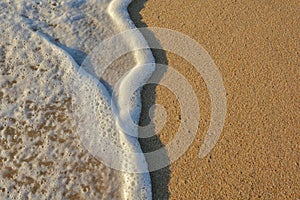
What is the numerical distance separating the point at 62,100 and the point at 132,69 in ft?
2.04

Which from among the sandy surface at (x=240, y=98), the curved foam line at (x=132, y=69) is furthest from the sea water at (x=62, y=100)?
the sandy surface at (x=240, y=98)

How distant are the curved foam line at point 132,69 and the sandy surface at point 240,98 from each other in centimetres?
7

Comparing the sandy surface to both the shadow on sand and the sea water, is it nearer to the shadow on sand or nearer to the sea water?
the shadow on sand

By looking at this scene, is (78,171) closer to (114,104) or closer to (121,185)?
(121,185)

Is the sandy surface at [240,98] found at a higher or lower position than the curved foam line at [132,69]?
lower

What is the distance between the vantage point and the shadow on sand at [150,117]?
7.72ft

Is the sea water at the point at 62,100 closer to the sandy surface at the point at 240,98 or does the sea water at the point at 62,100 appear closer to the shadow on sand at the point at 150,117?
the shadow on sand at the point at 150,117

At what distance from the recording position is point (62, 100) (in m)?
2.81

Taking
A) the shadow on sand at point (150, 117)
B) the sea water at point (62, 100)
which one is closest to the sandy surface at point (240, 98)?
the shadow on sand at point (150, 117)

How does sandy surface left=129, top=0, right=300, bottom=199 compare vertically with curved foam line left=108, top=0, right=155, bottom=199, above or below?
below

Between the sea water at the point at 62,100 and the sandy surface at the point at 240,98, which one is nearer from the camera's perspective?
the sandy surface at the point at 240,98

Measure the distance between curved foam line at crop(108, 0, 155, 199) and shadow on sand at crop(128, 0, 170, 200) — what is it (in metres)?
0.04

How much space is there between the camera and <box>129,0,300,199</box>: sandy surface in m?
2.31

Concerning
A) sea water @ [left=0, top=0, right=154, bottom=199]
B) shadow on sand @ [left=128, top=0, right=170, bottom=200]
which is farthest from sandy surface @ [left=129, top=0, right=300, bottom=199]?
sea water @ [left=0, top=0, right=154, bottom=199]
